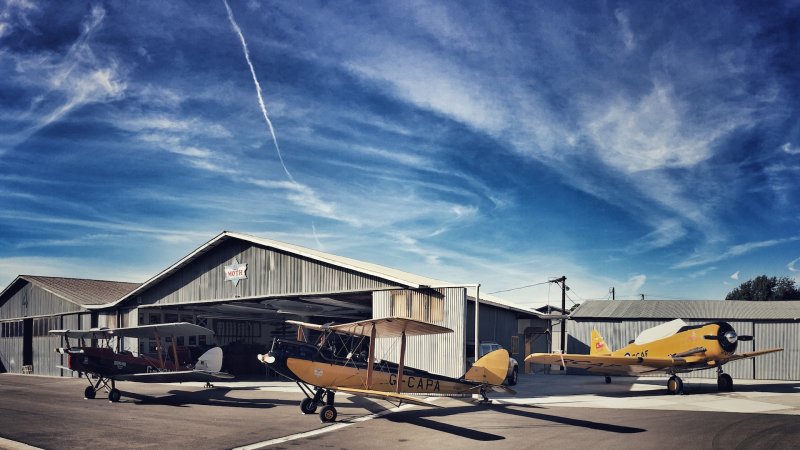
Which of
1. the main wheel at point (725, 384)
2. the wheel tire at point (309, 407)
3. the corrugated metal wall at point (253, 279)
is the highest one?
the corrugated metal wall at point (253, 279)

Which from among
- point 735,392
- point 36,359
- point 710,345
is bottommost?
point 36,359

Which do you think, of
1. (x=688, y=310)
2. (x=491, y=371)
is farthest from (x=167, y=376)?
(x=688, y=310)

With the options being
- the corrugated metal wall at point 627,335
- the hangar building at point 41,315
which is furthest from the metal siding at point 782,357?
the hangar building at point 41,315

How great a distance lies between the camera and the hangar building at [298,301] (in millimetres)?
22234

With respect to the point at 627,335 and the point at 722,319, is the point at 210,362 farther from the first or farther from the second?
the point at 722,319

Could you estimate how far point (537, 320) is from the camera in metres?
37.4

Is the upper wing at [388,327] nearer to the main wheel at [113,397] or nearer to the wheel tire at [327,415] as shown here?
the wheel tire at [327,415]

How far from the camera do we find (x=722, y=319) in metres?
30.8

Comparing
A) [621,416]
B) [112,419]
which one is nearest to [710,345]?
[621,416]

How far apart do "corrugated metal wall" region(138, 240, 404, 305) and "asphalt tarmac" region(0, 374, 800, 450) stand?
5100mm

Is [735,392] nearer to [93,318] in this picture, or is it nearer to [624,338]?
[624,338]

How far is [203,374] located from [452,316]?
32.2 feet

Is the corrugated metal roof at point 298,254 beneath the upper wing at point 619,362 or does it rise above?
above

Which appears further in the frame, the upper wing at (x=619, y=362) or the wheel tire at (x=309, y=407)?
the upper wing at (x=619, y=362)
